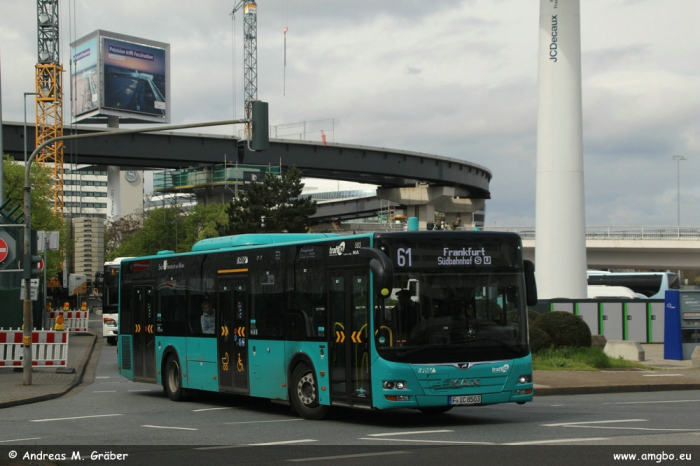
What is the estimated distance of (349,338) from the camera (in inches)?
535

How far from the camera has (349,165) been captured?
3142 inches

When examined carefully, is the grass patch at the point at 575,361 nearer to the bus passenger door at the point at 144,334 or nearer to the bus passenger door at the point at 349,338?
the bus passenger door at the point at 144,334

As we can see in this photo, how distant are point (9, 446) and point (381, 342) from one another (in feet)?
15.8

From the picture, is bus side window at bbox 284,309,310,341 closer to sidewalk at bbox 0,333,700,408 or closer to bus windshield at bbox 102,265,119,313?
sidewalk at bbox 0,333,700,408

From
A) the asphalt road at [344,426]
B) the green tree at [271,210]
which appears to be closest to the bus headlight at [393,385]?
the asphalt road at [344,426]

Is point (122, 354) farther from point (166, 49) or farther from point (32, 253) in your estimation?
point (166, 49)

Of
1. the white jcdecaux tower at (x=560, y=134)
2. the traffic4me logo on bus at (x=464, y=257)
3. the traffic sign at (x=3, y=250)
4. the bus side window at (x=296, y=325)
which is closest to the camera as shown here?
the traffic4me logo on bus at (x=464, y=257)

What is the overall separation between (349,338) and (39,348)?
1526 centimetres

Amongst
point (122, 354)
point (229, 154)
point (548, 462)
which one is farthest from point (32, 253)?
point (229, 154)

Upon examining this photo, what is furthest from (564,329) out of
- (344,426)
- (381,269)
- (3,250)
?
(3,250)

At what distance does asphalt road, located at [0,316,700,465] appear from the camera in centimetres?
1130

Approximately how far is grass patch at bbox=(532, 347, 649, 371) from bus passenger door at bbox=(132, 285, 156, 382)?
9.26 metres

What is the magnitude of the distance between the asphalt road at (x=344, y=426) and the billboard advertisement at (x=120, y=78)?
3362 inches

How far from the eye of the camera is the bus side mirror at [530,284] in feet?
46.0
